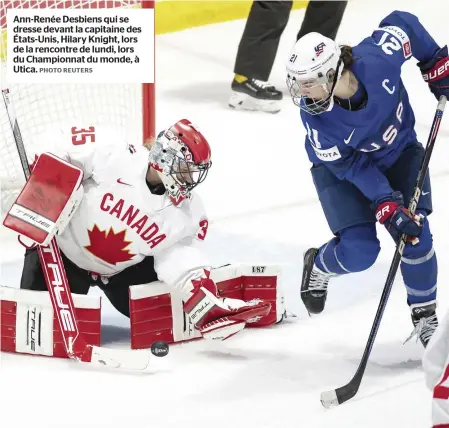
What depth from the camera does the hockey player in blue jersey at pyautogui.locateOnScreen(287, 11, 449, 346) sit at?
332 centimetres

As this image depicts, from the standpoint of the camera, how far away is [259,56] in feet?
18.3

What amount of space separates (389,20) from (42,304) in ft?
4.06

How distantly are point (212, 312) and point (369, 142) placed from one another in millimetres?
615

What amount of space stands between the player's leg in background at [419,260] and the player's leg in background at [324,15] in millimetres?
2191

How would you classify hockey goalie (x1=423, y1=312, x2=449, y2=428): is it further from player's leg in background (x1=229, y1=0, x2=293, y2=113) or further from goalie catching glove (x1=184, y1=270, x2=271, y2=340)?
player's leg in background (x1=229, y1=0, x2=293, y2=113)

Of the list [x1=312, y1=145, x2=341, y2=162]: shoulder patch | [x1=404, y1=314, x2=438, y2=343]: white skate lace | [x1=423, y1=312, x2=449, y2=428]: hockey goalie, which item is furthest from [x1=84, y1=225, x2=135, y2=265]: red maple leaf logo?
[x1=423, y1=312, x2=449, y2=428]: hockey goalie

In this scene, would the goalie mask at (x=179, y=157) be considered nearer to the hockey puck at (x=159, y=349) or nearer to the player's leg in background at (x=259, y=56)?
Result: the hockey puck at (x=159, y=349)

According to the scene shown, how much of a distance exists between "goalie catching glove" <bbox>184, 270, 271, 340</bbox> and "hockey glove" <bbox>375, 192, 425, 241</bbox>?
1.37ft

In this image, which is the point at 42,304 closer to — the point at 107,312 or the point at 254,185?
the point at 107,312

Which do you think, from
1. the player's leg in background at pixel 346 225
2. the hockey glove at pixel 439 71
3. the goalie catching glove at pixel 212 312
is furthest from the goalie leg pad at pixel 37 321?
the hockey glove at pixel 439 71

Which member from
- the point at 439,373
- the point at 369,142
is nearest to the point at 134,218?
the point at 369,142

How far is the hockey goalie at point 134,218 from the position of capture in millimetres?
3404

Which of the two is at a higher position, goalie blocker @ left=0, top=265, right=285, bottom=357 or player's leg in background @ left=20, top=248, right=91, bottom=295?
player's leg in background @ left=20, top=248, right=91, bottom=295

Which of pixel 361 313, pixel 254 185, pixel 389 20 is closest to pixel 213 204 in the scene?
pixel 254 185
